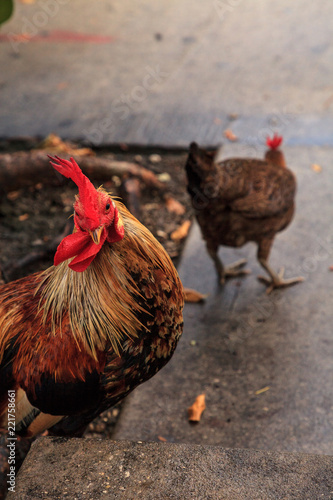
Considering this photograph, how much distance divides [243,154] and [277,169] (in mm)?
1534

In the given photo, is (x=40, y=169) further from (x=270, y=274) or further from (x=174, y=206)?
(x=270, y=274)

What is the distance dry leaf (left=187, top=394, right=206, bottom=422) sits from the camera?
10.2 feet

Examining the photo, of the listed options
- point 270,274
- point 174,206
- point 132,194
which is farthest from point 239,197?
point 174,206

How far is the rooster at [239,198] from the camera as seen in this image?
10.9ft

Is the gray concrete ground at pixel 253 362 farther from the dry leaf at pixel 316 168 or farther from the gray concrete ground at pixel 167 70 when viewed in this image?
the gray concrete ground at pixel 167 70

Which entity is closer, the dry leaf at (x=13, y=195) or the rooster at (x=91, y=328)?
the rooster at (x=91, y=328)

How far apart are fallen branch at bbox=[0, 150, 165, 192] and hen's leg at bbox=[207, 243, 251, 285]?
4.34 ft

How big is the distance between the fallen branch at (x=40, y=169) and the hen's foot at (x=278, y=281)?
63.8 inches

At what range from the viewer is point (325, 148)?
522cm

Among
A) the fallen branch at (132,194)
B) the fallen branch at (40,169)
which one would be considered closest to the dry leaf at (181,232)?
the fallen branch at (132,194)

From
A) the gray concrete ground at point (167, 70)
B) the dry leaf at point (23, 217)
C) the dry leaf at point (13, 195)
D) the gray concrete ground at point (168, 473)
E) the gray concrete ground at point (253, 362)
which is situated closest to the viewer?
the gray concrete ground at point (168, 473)

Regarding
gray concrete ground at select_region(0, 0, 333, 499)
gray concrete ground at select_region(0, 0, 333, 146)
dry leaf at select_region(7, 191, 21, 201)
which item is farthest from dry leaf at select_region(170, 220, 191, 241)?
dry leaf at select_region(7, 191, 21, 201)

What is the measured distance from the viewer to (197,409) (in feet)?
10.3

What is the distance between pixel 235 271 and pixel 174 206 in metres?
1.11
